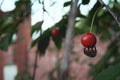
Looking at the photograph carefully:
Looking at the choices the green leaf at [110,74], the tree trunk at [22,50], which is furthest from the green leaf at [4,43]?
the tree trunk at [22,50]

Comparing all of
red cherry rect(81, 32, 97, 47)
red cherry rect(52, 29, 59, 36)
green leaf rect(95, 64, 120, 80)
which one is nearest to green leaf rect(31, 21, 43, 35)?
red cherry rect(52, 29, 59, 36)

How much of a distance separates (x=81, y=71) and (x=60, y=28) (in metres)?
4.55

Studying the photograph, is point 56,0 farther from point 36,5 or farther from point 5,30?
point 5,30

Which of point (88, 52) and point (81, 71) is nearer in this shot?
point (88, 52)

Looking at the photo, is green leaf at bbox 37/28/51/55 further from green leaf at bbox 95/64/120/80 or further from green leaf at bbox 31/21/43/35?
green leaf at bbox 95/64/120/80

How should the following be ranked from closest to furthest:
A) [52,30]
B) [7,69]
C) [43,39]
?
[52,30], [43,39], [7,69]

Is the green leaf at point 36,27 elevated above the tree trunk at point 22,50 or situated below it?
above

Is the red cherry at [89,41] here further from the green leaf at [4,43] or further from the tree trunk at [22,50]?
the tree trunk at [22,50]

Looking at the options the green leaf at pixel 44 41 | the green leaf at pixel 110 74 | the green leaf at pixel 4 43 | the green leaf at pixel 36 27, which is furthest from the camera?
the green leaf at pixel 44 41

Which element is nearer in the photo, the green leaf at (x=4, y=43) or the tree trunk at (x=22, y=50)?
the green leaf at (x=4, y=43)

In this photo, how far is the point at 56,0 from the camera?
136cm

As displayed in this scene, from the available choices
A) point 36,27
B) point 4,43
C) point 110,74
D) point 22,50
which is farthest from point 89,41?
point 22,50

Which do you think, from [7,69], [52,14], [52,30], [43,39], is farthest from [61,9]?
[7,69]

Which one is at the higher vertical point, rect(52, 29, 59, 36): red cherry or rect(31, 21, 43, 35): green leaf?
rect(31, 21, 43, 35): green leaf
